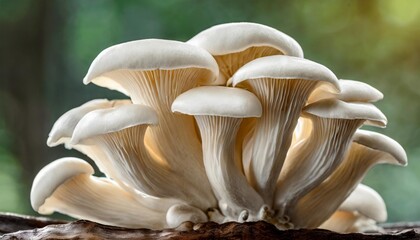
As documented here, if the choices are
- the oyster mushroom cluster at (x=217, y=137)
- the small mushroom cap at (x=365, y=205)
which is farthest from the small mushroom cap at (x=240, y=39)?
the small mushroom cap at (x=365, y=205)

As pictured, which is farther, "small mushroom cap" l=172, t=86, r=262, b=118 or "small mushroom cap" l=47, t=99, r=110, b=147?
"small mushroom cap" l=47, t=99, r=110, b=147

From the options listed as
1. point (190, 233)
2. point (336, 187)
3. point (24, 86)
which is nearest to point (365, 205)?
point (336, 187)

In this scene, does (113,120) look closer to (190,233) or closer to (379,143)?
(190,233)

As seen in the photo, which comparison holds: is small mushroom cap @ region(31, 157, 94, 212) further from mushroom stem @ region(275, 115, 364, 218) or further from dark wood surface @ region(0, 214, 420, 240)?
mushroom stem @ region(275, 115, 364, 218)

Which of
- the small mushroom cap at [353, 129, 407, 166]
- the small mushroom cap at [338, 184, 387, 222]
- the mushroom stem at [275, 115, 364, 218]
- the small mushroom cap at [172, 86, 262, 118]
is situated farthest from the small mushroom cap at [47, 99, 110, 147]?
the small mushroom cap at [338, 184, 387, 222]

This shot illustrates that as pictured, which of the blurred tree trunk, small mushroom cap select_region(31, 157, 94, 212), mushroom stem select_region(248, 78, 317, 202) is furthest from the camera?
the blurred tree trunk

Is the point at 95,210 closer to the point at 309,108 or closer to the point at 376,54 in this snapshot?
the point at 309,108
